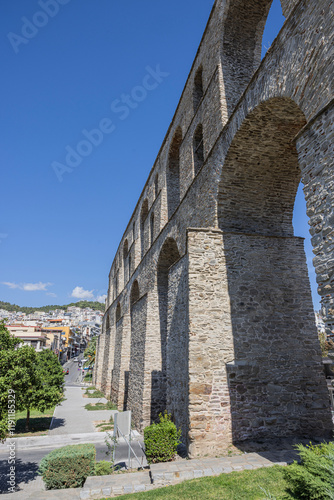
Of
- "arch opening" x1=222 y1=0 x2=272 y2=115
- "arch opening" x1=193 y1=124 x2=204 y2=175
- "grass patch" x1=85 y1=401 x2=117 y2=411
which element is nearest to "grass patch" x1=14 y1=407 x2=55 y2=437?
"grass patch" x1=85 y1=401 x2=117 y2=411

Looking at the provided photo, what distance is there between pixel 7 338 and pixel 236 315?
591cm

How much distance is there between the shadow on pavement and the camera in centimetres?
768

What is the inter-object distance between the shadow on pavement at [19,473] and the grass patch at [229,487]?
14.9 feet

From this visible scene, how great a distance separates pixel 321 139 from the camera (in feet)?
14.0

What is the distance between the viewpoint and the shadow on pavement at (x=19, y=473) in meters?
7.68

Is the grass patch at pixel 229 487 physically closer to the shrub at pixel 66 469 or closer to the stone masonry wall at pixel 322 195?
the shrub at pixel 66 469

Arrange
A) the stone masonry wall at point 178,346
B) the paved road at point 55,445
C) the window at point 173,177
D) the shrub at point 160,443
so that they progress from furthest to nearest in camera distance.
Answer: the window at point 173,177 < the paved road at point 55,445 < the stone masonry wall at point 178,346 < the shrub at point 160,443

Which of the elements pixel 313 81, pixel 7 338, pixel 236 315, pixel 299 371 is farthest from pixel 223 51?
pixel 7 338

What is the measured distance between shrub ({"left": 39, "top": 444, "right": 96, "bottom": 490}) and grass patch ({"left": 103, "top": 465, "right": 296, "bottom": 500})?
1.69 metres

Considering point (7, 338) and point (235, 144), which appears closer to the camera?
point (235, 144)

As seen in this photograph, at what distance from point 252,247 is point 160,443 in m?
5.01

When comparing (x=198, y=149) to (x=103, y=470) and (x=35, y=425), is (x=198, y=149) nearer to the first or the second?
(x=103, y=470)

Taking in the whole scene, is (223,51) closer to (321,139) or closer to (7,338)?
(321,139)

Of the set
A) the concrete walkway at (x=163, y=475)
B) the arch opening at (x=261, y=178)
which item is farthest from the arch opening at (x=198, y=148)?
the concrete walkway at (x=163, y=475)
